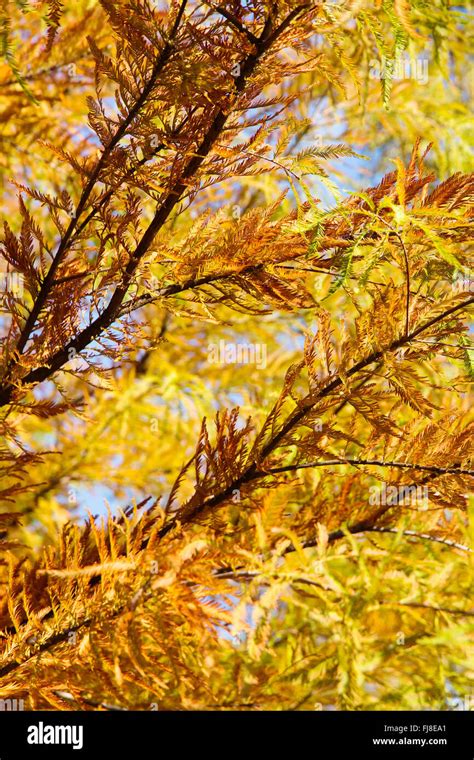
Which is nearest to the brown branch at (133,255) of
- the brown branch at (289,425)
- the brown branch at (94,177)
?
the brown branch at (94,177)

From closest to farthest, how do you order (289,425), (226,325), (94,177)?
(94,177), (289,425), (226,325)

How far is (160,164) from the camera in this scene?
4.23 feet

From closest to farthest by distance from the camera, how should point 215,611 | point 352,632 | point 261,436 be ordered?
point 215,611 → point 261,436 → point 352,632

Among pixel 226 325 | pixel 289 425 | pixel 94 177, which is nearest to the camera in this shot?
pixel 94 177

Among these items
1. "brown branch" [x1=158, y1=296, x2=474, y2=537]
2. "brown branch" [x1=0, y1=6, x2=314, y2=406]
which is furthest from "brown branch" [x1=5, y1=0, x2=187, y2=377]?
"brown branch" [x1=158, y1=296, x2=474, y2=537]

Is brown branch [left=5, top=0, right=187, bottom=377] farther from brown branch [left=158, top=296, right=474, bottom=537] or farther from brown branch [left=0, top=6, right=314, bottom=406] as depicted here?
brown branch [left=158, top=296, right=474, bottom=537]

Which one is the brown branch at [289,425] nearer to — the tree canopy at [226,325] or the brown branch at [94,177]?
the tree canopy at [226,325]

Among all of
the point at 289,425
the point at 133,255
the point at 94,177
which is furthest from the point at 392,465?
the point at 94,177

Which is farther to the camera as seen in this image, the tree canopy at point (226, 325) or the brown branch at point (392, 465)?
the brown branch at point (392, 465)

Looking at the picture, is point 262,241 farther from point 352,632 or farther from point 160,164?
point 352,632

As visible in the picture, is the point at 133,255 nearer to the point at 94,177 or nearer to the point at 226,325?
the point at 94,177
